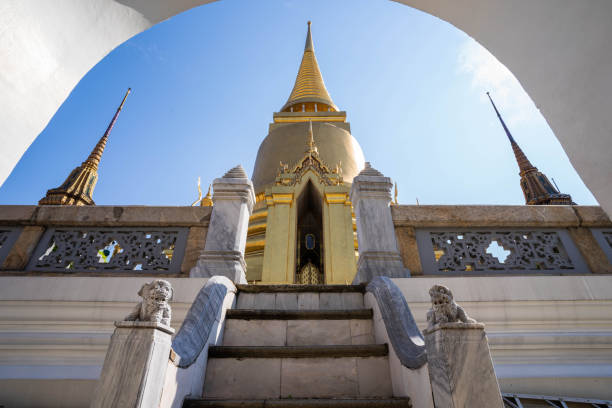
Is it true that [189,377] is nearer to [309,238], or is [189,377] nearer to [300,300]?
[300,300]

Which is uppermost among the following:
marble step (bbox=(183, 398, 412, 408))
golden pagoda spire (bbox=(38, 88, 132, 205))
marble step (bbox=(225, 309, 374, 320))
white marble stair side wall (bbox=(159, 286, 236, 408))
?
golden pagoda spire (bbox=(38, 88, 132, 205))

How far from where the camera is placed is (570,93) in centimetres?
188

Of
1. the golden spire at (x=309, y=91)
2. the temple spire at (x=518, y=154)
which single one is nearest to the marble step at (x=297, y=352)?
the golden spire at (x=309, y=91)

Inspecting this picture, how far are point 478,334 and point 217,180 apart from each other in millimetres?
3577

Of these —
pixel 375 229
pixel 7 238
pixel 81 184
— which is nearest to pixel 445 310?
pixel 375 229

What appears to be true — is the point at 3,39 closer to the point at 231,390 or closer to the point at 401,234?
the point at 231,390

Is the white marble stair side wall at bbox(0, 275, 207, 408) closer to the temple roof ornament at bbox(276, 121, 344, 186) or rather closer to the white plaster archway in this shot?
the white plaster archway

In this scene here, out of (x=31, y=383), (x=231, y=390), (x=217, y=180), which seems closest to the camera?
(x=231, y=390)

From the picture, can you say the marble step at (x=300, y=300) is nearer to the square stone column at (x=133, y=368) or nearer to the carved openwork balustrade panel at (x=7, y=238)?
the square stone column at (x=133, y=368)

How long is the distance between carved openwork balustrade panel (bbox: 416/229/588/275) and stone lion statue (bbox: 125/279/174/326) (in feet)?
9.53

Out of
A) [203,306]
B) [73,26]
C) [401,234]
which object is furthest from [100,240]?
[401,234]

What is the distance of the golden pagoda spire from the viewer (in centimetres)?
1948

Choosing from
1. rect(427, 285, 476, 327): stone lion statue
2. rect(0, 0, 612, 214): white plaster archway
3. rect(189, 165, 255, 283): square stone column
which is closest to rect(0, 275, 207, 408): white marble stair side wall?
rect(189, 165, 255, 283): square stone column

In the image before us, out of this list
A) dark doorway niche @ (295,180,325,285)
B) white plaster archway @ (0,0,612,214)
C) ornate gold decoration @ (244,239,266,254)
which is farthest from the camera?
ornate gold decoration @ (244,239,266,254)
